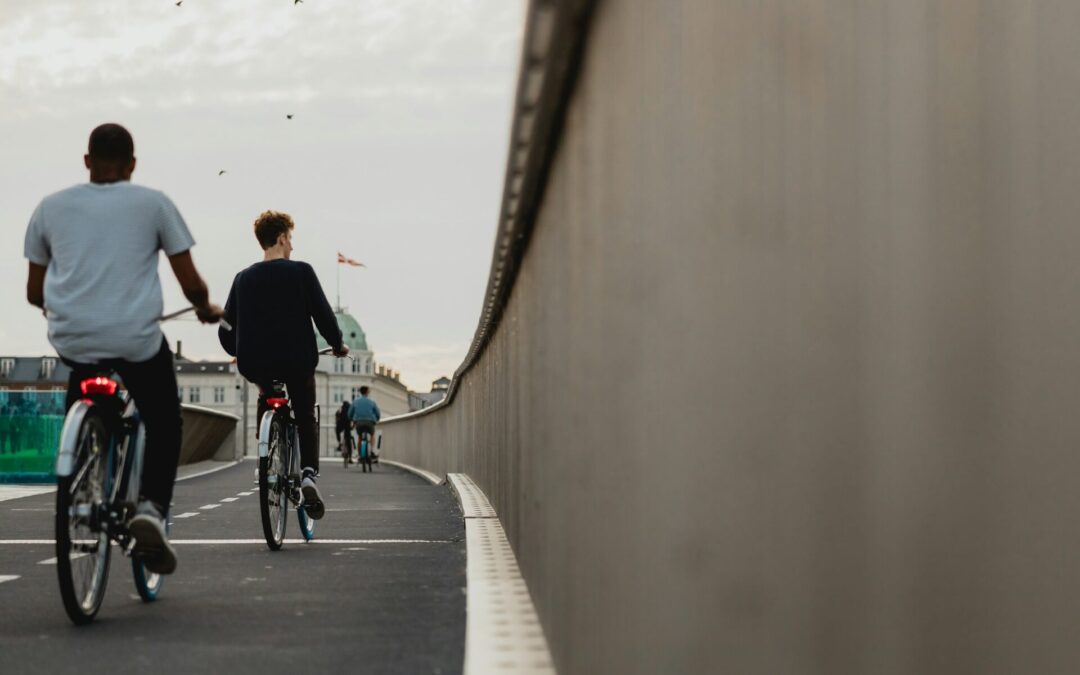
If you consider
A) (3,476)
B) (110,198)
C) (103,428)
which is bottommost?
(3,476)

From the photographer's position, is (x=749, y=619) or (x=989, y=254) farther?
(x=749, y=619)

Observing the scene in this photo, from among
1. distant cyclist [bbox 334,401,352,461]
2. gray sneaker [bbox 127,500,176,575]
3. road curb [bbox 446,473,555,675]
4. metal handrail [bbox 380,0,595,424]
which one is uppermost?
metal handrail [bbox 380,0,595,424]

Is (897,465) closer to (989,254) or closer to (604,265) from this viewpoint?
(989,254)

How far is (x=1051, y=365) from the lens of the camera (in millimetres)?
1293

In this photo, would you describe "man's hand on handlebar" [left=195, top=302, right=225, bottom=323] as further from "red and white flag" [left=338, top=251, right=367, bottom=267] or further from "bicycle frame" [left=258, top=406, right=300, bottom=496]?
"red and white flag" [left=338, top=251, right=367, bottom=267]

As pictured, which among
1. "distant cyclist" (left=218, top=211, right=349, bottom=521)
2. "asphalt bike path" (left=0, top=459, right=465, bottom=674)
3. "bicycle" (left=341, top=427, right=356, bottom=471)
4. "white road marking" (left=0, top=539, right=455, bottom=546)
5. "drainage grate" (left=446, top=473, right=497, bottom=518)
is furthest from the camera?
"bicycle" (left=341, top=427, right=356, bottom=471)

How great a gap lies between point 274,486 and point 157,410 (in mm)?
Result: 3019

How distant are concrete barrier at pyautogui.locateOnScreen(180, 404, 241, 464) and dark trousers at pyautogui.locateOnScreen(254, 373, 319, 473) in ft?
60.8

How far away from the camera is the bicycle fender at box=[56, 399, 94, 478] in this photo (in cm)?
556

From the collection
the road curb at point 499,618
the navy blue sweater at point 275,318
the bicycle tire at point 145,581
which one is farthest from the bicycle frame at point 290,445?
the bicycle tire at point 145,581

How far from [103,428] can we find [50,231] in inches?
29.9

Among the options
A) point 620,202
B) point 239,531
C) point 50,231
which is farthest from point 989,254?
point 239,531

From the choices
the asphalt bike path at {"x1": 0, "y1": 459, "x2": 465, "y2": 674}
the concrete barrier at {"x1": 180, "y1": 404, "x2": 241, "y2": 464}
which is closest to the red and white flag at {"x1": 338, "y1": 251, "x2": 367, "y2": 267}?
the concrete barrier at {"x1": 180, "y1": 404, "x2": 241, "y2": 464}

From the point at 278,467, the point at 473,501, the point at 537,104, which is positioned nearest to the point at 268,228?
the point at 278,467
